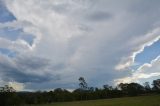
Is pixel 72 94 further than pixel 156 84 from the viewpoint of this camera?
No

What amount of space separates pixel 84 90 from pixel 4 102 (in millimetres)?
74043

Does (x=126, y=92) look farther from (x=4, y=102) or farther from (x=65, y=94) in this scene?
(x=4, y=102)

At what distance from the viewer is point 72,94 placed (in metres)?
155

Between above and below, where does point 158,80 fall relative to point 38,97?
above

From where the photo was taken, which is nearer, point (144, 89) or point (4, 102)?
point (4, 102)

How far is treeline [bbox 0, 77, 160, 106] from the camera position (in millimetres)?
107062

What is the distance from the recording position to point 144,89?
607 ft

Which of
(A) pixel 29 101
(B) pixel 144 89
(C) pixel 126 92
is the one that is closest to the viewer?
(A) pixel 29 101

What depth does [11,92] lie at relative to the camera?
10906 centimetres

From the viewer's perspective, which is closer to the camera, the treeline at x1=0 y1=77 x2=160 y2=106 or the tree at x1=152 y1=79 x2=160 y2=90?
the treeline at x1=0 y1=77 x2=160 y2=106

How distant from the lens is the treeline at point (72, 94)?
107 metres

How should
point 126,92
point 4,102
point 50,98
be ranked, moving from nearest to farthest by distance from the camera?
point 4,102, point 50,98, point 126,92

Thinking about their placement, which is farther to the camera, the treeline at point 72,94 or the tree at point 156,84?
the tree at point 156,84

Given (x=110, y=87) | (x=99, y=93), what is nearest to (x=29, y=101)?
(x=99, y=93)
